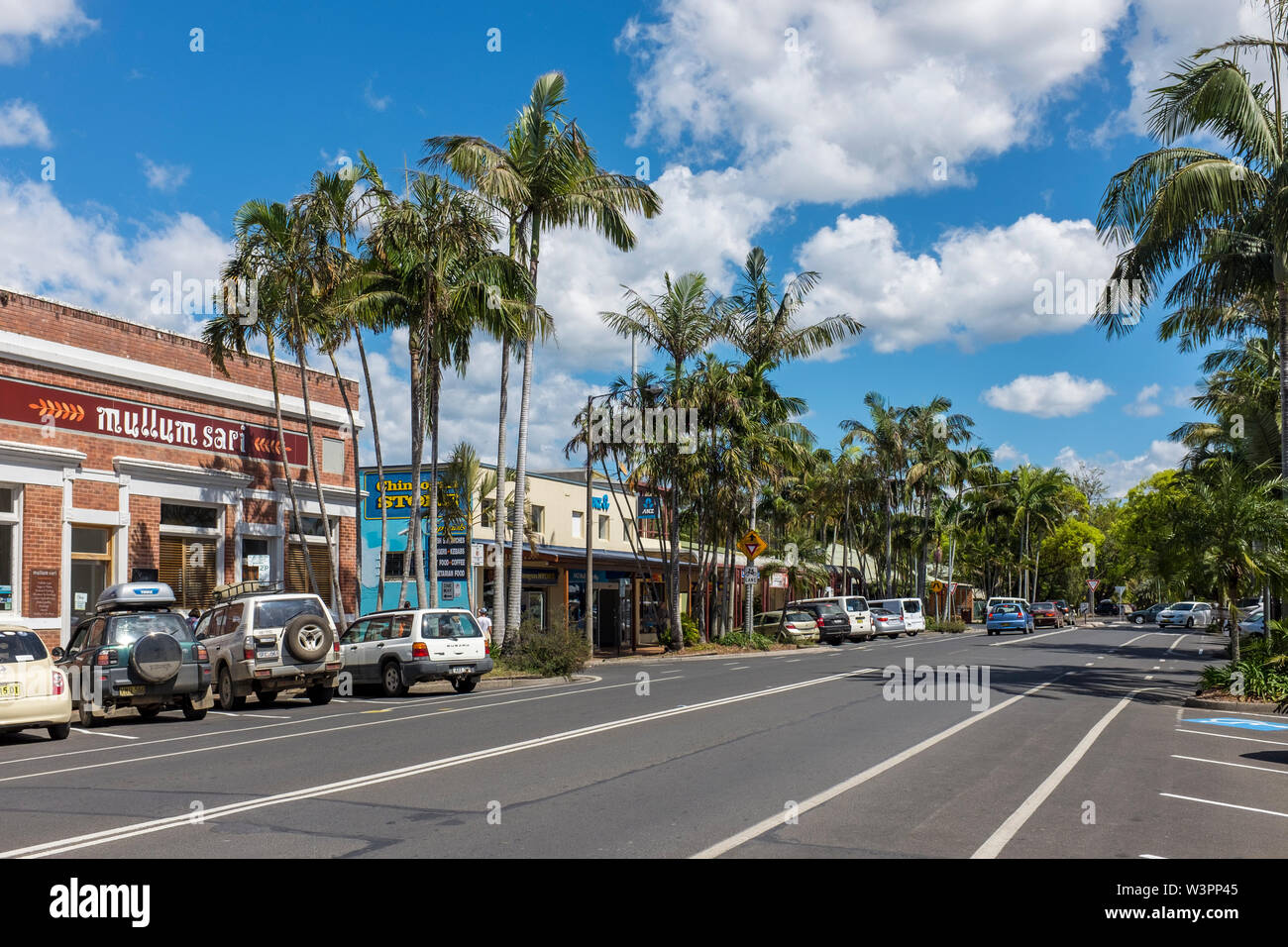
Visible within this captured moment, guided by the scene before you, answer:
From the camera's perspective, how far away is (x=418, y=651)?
68.9ft

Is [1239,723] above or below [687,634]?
above

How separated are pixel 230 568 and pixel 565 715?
13543 mm

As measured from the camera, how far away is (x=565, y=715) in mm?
16406

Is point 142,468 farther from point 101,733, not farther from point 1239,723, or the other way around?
point 1239,723

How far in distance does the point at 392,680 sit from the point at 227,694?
124 inches

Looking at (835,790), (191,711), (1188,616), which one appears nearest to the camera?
(835,790)

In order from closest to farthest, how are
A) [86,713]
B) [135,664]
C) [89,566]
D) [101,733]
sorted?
[101,733], [135,664], [86,713], [89,566]

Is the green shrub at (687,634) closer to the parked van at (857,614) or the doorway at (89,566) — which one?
the parked van at (857,614)

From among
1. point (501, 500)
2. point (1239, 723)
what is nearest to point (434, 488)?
point (501, 500)

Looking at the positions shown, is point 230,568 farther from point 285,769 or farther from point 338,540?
point 285,769

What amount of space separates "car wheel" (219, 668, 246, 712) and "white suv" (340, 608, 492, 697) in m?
2.24

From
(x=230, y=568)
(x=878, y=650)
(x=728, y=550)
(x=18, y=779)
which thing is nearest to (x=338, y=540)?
(x=230, y=568)

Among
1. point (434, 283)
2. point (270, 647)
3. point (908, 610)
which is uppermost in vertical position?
point (434, 283)

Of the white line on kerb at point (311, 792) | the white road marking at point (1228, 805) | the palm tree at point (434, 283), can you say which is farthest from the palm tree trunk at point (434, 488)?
the white road marking at point (1228, 805)
